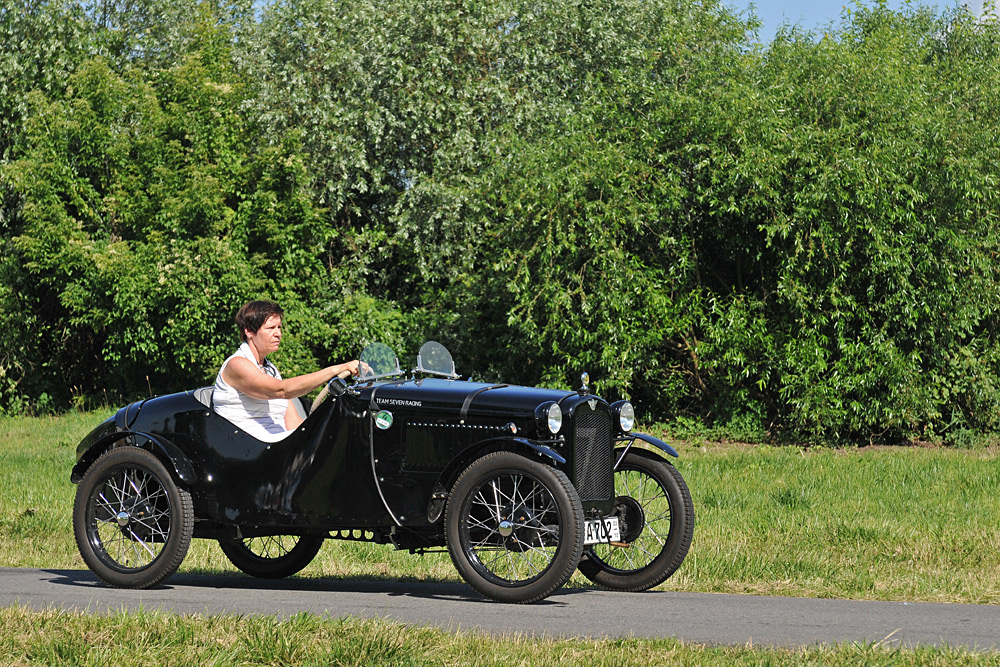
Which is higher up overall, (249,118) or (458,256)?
(249,118)

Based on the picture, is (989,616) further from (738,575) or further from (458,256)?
(458,256)

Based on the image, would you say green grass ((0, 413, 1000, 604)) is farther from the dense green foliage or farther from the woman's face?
the dense green foliage

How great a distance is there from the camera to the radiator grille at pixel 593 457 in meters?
6.51

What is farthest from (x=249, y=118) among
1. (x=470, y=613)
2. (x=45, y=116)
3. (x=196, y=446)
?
(x=470, y=613)

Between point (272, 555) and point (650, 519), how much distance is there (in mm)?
2703

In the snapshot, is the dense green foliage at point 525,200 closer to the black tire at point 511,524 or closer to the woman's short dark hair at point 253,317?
the woman's short dark hair at point 253,317

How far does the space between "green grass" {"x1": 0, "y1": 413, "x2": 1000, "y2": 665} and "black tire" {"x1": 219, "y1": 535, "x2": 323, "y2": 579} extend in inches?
11.0

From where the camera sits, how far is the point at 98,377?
2702 centimetres

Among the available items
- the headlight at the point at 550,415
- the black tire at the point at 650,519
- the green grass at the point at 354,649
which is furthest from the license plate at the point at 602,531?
the green grass at the point at 354,649

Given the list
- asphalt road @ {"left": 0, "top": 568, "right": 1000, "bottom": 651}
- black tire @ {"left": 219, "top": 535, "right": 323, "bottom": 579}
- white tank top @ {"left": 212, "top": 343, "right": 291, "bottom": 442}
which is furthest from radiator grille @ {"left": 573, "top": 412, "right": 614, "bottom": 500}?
black tire @ {"left": 219, "top": 535, "right": 323, "bottom": 579}

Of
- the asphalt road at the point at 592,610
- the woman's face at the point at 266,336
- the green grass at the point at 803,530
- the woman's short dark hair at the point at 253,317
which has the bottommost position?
the green grass at the point at 803,530

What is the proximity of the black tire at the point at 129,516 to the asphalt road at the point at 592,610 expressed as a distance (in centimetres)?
14

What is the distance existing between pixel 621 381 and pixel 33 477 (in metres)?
8.47

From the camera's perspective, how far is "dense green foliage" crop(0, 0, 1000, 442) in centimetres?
1756
